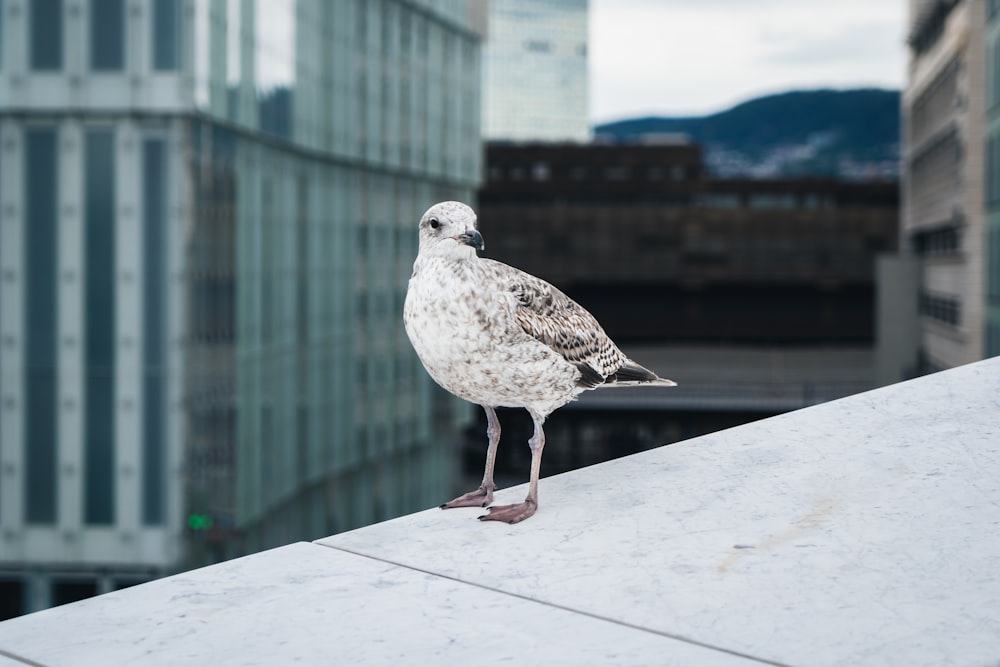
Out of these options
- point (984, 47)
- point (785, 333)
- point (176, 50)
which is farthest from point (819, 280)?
point (176, 50)

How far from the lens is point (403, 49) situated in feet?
119

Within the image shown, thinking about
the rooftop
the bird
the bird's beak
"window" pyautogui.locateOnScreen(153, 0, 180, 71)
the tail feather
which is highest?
"window" pyautogui.locateOnScreen(153, 0, 180, 71)

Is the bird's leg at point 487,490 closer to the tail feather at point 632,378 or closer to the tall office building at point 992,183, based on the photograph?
the tail feather at point 632,378

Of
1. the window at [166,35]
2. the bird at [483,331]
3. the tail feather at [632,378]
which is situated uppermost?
the window at [166,35]

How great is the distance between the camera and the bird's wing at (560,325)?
5.54m

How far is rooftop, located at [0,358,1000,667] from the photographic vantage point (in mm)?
3566

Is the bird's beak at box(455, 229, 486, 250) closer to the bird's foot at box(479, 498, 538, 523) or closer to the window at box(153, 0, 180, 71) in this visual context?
the bird's foot at box(479, 498, 538, 523)

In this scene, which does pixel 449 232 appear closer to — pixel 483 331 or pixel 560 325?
pixel 483 331

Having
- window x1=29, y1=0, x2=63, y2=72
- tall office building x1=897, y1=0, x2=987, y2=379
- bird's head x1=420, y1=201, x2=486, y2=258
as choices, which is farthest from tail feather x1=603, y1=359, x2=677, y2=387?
tall office building x1=897, y1=0, x2=987, y2=379

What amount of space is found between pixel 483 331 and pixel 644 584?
1.56 meters

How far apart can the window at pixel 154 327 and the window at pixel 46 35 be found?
2.36m

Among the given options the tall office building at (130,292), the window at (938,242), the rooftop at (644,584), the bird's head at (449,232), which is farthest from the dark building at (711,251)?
the rooftop at (644,584)

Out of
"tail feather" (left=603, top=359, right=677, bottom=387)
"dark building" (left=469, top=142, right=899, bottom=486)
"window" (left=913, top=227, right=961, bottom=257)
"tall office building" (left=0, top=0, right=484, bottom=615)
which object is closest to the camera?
"tail feather" (left=603, top=359, right=677, bottom=387)

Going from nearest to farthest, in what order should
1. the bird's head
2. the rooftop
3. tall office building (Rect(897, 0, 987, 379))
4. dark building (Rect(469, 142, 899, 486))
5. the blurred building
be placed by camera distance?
the rooftop, the bird's head, the blurred building, tall office building (Rect(897, 0, 987, 379)), dark building (Rect(469, 142, 899, 486))
